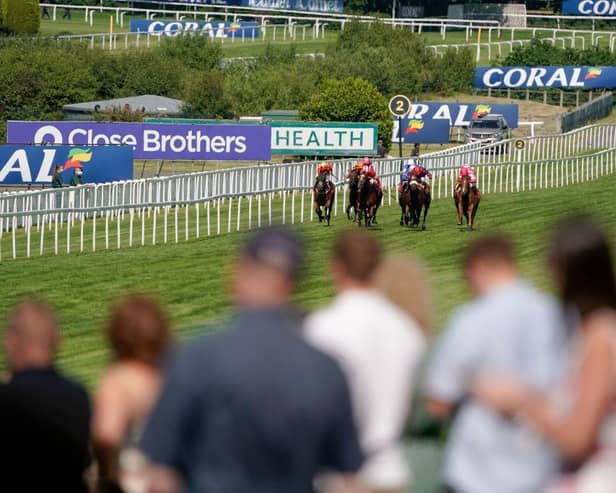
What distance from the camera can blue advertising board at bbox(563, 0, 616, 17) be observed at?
313 ft

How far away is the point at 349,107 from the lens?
5362cm

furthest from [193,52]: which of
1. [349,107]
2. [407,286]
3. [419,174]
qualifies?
[407,286]

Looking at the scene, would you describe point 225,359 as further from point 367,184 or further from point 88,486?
point 367,184

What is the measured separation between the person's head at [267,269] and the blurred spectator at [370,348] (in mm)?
675

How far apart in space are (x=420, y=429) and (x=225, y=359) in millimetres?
1751

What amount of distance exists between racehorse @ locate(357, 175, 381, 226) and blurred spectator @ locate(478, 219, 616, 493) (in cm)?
2551

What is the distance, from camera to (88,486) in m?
5.65

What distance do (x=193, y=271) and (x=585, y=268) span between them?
757 inches

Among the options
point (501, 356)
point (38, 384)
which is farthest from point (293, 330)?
point (38, 384)

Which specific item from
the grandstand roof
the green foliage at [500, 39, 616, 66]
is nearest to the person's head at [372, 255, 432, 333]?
the grandstand roof

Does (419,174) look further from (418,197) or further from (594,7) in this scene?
(594,7)

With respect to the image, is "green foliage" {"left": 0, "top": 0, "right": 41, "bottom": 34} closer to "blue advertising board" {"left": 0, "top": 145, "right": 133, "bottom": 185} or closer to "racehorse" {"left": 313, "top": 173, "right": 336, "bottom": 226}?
"blue advertising board" {"left": 0, "top": 145, "right": 133, "bottom": 185}

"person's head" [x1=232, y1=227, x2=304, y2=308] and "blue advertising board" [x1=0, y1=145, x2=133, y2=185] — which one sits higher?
"person's head" [x1=232, y1=227, x2=304, y2=308]

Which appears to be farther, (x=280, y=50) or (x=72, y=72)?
(x=280, y=50)
